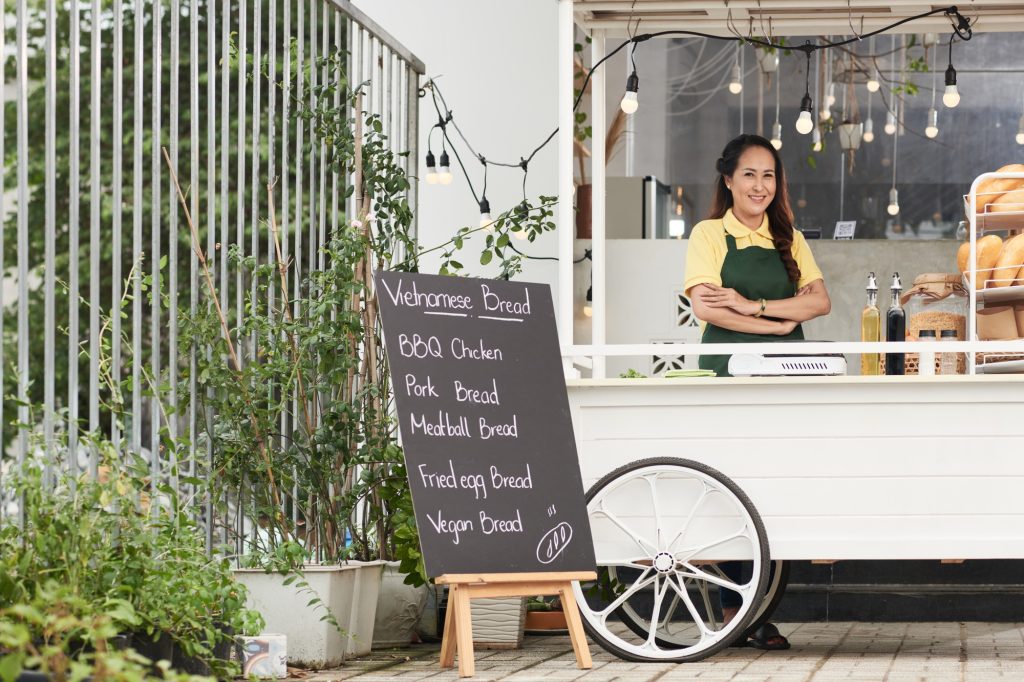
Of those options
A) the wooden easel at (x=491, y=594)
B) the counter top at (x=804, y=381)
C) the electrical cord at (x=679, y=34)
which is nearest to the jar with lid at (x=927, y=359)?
the counter top at (x=804, y=381)

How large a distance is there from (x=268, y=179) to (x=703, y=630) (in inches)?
71.8

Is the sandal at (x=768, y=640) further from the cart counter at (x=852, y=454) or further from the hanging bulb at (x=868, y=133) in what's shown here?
the hanging bulb at (x=868, y=133)

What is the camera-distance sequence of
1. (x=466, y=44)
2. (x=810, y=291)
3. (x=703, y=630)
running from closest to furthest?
(x=703, y=630) < (x=810, y=291) < (x=466, y=44)

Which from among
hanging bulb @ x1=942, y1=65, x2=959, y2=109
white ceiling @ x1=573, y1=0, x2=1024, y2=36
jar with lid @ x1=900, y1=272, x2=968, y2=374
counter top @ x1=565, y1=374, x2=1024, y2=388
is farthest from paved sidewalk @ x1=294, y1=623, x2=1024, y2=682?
white ceiling @ x1=573, y1=0, x2=1024, y2=36

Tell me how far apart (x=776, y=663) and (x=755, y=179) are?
149 cm

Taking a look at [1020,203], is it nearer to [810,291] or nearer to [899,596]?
[810,291]

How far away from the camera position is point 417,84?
5.68 m

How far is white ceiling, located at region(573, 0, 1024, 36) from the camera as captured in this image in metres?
4.45

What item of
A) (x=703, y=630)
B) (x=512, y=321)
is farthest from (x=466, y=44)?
(x=703, y=630)

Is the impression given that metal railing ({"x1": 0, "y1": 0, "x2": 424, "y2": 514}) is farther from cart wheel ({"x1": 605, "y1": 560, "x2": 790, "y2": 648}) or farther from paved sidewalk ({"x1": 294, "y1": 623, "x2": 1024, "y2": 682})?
cart wheel ({"x1": 605, "y1": 560, "x2": 790, "y2": 648})

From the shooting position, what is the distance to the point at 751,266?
4.51 m

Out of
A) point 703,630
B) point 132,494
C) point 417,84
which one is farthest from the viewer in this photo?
point 417,84

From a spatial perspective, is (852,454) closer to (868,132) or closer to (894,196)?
(894,196)

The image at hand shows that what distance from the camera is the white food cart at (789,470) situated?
3910mm
